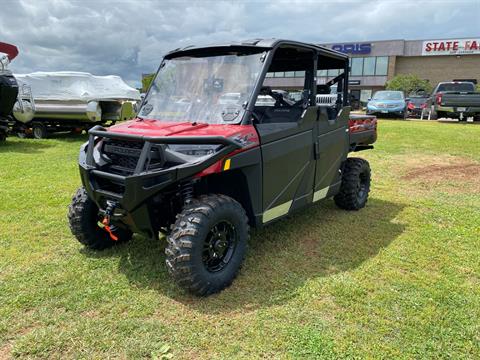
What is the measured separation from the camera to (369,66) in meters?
50.4

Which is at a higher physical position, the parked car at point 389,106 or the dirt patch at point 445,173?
the parked car at point 389,106

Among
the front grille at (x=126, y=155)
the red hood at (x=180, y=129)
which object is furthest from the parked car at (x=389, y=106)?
the front grille at (x=126, y=155)

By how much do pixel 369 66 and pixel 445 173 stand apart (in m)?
46.1

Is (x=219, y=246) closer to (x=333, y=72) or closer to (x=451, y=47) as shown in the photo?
(x=333, y=72)

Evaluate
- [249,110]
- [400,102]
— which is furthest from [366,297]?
[400,102]

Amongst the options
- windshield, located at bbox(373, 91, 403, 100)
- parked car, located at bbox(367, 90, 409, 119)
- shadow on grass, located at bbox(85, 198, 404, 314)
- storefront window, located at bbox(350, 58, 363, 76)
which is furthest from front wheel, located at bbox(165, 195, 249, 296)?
storefront window, located at bbox(350, 58, 363, 76)

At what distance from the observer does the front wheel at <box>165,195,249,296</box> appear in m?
3.10

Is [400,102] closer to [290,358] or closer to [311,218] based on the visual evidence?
[311,218]

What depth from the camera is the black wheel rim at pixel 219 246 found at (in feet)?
11.0

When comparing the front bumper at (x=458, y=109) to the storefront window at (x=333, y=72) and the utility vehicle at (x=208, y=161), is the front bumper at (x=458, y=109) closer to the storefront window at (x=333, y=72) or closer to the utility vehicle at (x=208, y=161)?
the storefront window at (x=333, y=72)

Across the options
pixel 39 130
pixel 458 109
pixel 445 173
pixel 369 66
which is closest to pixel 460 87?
pixel 458 109

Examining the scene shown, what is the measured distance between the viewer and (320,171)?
456 cm

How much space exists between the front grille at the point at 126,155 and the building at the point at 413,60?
46478 mm

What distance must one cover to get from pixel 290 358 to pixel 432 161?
796 centimetres
